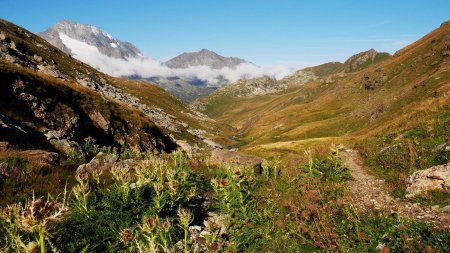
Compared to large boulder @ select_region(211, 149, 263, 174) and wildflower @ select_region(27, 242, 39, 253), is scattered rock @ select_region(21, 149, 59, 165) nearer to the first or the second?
large boulder @ select_region(211, 149, 263, 174)

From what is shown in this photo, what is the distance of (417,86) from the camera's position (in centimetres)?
8619

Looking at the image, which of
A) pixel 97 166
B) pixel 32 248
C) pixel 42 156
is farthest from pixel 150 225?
pixel 42 156

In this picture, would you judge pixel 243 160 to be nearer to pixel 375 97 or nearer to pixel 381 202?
pixel 381 202


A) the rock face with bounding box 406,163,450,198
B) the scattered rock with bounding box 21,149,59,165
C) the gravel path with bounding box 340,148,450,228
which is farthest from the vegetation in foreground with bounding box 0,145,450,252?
the rock face with bounding box 406,163,450,198

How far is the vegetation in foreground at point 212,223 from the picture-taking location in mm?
7656

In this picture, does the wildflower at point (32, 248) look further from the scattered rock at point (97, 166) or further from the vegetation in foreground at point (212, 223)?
the scattered rock at point (97, 166)

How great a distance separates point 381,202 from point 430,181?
2.56 m

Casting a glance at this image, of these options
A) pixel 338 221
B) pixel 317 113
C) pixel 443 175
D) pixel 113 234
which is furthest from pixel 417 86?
pixel 113 234

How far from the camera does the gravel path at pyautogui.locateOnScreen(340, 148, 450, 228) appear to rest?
474 inches

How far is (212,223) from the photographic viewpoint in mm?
8883

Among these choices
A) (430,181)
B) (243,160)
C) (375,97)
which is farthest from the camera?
(375,97)

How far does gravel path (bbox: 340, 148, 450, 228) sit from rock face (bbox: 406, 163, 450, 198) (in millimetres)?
1014

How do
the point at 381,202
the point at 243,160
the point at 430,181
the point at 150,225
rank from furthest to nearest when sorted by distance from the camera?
1. the point at 243,160
2. the point at 430,181
3. the point at 381,202
4. the point at 150,225

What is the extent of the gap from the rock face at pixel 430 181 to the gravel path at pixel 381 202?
1014 millimetres
